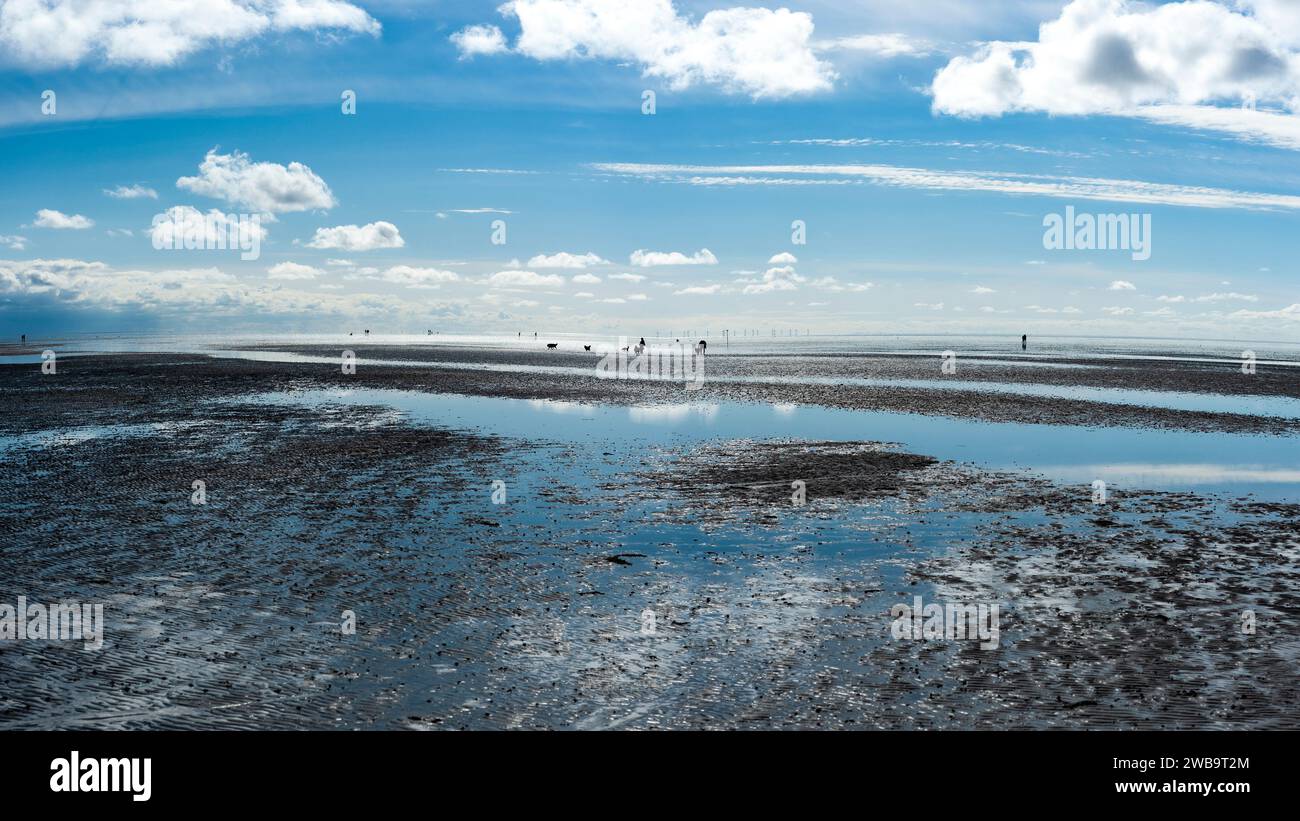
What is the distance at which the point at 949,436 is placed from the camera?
121 ft

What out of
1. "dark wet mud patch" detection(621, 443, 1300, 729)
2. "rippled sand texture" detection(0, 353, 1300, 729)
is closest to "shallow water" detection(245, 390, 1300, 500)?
"rippled sand texture" detection(0, 353, 1300, 729)

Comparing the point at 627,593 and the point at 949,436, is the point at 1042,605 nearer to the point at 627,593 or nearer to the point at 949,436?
the point at 627,593

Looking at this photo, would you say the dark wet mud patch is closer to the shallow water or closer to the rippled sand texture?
the rippled sand texture

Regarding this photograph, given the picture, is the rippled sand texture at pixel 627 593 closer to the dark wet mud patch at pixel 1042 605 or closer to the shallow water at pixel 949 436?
the dark wet mud patch at pixel 1042 605

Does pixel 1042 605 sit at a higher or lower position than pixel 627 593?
lower

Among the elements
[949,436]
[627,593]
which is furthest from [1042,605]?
[949,436]

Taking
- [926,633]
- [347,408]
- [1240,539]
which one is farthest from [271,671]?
[347,408]

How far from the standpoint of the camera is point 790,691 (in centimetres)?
1066

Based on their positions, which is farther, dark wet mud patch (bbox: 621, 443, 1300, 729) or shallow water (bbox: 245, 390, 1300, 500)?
shallow water (bbox: 245, 390, 1300, 500)

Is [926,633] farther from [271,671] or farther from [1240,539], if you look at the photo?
[1240,539]

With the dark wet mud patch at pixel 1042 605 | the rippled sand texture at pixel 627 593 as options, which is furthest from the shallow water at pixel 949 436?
the dark wet mud patch at pixel 1042 605

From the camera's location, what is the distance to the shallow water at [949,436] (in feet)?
91.3

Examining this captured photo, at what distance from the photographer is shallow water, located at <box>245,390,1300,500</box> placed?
27828mm
